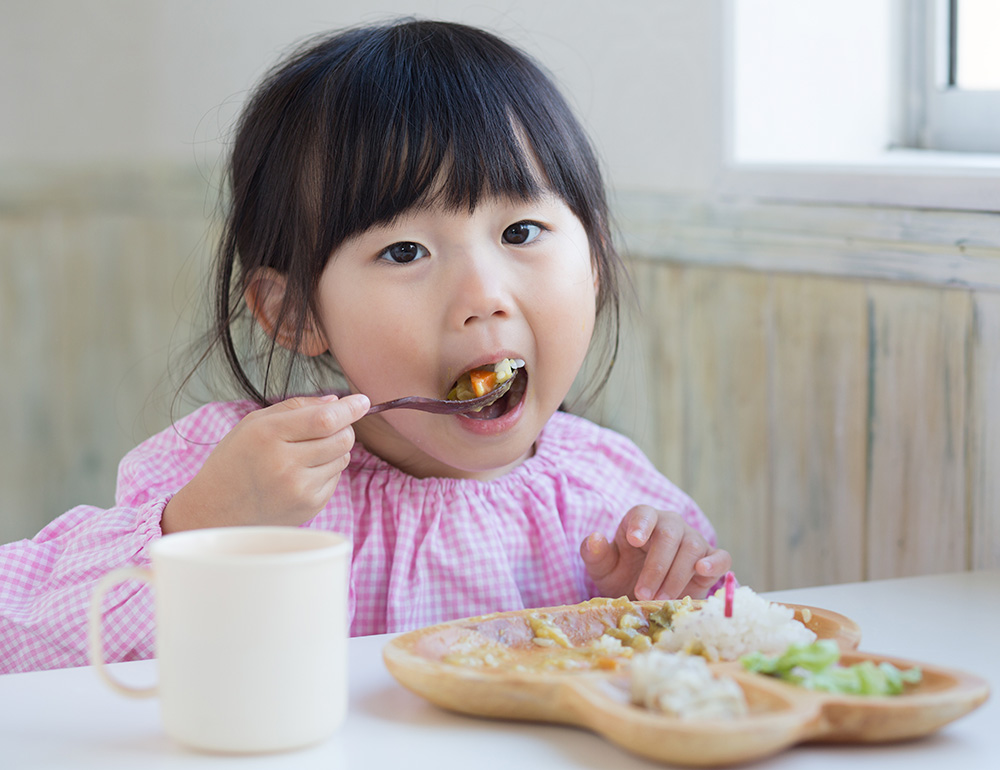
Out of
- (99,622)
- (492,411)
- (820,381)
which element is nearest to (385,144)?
(492,411)

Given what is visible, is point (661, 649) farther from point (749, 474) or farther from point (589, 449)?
point (749, 474)

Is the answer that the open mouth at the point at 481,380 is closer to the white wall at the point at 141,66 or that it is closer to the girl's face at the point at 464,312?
the girl's face at the point at 464,312

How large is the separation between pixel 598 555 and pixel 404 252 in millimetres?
312

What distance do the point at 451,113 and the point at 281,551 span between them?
0.50 metres

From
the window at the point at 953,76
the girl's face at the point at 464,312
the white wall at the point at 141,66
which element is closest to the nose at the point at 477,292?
the girl's face at the point at 464,312

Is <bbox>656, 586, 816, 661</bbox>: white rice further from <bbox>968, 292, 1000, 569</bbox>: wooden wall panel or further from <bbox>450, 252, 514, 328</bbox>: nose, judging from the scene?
<bbox>968, 292, 1000, 569</bbox>: wooden wall panel

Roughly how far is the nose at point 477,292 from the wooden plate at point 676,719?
1.10 feet

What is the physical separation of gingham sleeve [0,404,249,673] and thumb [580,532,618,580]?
0.36m

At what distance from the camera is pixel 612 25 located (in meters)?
1.65

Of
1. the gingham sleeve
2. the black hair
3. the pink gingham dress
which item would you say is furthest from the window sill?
the gingham sleeve

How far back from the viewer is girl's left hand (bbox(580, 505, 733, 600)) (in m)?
0.98

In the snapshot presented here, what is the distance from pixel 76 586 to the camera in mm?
938

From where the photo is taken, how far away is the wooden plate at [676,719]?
531 millimetres

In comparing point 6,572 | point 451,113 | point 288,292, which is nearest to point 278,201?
point 288,292
